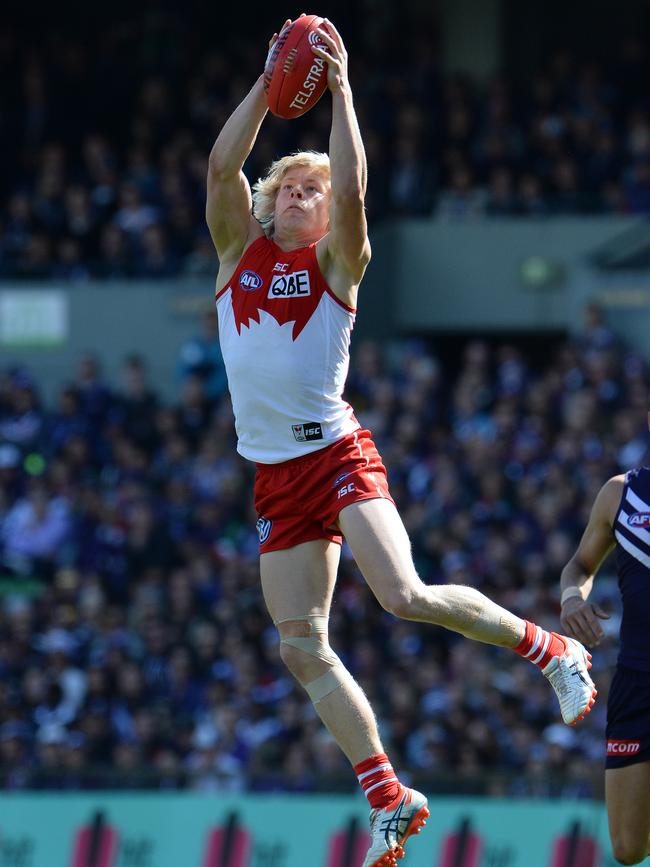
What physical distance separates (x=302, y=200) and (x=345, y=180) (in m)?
0.49

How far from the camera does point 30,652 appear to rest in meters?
15.7

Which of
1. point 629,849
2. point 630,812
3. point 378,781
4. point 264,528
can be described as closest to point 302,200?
point 264,528

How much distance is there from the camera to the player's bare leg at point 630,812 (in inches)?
291

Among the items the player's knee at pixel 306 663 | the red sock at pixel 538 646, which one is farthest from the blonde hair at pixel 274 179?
the red sock at pixel 538 646

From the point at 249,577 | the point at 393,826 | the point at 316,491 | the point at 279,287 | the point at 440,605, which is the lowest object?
the point at 249,577

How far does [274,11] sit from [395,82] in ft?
15.3

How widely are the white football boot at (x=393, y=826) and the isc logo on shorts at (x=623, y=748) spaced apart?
98 centimetres

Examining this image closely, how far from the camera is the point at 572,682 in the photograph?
24.0 ft

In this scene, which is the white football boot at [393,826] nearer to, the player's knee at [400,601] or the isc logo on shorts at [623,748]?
the player's knee at [400,601]

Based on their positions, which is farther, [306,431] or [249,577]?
[249,577]

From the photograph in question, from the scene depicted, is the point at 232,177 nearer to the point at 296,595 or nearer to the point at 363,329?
the point at 296,595

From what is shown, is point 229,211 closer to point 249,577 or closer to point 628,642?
point 628,642

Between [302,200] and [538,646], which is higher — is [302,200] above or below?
above

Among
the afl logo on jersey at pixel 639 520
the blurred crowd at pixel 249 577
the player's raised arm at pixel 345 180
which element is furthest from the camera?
the blurred crowd at pixel 249 577
